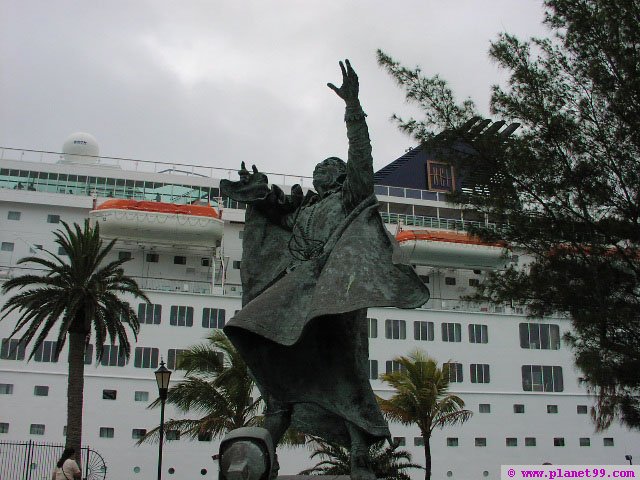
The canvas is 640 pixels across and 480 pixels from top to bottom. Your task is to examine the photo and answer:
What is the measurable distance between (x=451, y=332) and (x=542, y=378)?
20.4 feet

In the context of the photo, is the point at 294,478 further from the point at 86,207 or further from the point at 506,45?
the point at 86,207

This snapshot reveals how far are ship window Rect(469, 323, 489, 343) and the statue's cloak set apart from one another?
112 ft

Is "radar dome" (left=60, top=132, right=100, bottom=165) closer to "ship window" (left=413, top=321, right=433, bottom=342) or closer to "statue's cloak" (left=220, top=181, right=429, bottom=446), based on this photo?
"ship window" (left=413, top=321, right=433, bottom=342)

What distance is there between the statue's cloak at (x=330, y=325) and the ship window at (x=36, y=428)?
29140 millimetres

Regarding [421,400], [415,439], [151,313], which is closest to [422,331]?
[415,439]

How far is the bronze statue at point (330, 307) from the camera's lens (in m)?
5.23

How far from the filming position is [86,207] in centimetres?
3841

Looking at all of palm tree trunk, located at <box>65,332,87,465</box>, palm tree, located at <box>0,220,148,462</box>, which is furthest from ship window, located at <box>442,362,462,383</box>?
palm tree trunk, located at <box>65,332,87,465</box>

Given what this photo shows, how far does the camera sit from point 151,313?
35.0 meters

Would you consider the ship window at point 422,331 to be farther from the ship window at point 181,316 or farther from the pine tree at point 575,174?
the pine tree at point 575,174

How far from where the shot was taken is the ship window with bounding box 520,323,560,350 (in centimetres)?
4047

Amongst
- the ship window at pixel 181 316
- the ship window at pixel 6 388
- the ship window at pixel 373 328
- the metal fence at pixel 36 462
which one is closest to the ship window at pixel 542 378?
the ship window at pixel 373 328

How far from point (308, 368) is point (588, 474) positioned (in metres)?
9.75

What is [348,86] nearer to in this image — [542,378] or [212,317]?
[212,317]
